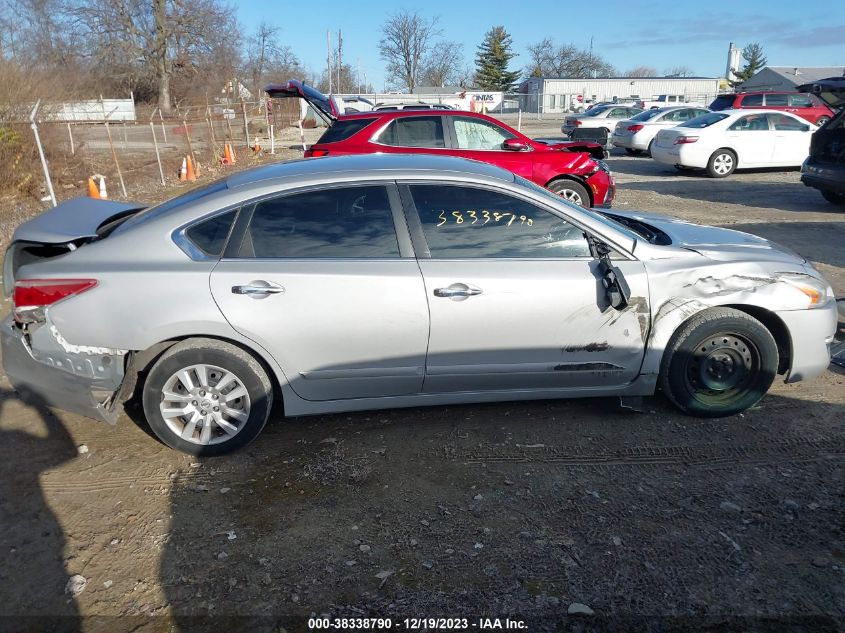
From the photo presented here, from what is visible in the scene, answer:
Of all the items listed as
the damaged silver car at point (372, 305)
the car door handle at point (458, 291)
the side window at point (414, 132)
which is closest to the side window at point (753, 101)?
the side window at point (414, 132)

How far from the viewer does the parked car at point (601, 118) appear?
23406 mm

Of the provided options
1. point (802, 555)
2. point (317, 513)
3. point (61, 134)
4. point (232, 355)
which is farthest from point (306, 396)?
point (61, 134)

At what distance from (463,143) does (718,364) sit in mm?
6074

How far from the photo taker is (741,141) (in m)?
14.7

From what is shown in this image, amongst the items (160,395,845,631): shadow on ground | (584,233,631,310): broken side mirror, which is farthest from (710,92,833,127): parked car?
(160,395,845,631): shadow on ground

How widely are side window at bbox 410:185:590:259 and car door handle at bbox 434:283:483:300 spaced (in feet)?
0.72

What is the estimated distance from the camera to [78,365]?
3.40 metres

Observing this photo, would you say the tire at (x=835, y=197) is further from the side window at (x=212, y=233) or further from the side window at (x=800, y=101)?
the side window at (x=212, y=233)

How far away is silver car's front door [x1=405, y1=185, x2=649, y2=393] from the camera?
3516 mm

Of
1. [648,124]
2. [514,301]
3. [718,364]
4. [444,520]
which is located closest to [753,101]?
[648,124]

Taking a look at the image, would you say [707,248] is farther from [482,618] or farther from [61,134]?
[61,134]

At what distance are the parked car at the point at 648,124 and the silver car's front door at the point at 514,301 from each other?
58.2 ft

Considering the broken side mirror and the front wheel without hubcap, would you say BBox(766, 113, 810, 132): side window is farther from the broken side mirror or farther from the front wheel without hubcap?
the broken side mirror

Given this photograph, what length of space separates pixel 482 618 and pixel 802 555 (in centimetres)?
151
